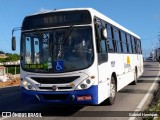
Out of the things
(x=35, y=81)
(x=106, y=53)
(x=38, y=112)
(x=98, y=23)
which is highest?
(x=98, y=23)

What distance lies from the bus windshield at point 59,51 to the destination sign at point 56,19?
0.69 ft

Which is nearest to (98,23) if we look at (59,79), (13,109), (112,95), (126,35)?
(59,79)

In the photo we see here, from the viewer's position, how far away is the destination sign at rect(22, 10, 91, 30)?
10.3 metres

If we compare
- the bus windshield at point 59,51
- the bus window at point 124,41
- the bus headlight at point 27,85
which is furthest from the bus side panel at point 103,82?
the bus window at point 124,41

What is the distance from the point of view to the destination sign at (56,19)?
10290mm

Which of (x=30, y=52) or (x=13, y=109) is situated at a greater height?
(x=30, y=52)

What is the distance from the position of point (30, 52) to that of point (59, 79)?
1.32 meters

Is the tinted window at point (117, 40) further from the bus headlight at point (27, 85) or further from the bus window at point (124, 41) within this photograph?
the bus headlight at point (27, 85)

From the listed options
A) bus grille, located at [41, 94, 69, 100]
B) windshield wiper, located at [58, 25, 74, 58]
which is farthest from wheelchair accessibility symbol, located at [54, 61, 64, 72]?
bus grille, located at [41, 94, 69, 100]

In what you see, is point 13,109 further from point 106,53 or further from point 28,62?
point 106,53

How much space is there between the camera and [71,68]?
9.91m

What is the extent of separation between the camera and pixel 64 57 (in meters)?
10.0

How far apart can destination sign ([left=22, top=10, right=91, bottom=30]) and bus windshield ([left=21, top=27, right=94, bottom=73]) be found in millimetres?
211

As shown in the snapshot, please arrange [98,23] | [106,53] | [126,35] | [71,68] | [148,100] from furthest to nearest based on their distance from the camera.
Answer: [126,35] < [148,100] < [106,53] < [98,23] < [71,68]
